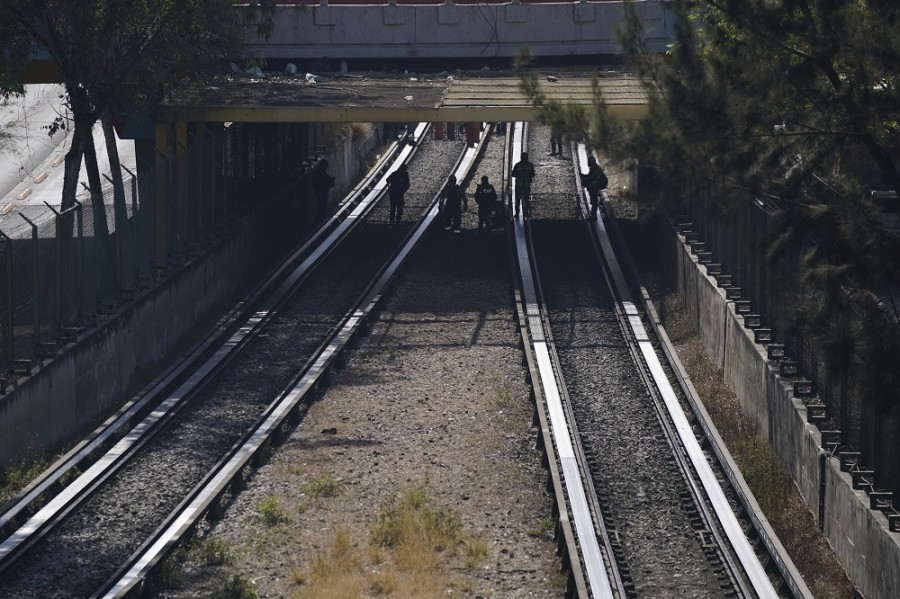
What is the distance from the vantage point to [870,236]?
31.8ft

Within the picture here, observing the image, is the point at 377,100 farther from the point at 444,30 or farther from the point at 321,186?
the point at 321,186

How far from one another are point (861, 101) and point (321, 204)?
25.0m

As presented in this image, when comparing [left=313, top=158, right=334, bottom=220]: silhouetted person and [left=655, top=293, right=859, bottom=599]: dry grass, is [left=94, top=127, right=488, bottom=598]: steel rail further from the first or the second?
[left=313, top=158, right=334, bottom=220]: silhouetted person

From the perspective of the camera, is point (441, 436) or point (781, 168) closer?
point (781, 168)

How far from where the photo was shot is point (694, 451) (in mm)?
16250

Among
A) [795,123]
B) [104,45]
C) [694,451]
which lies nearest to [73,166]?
[104,45]

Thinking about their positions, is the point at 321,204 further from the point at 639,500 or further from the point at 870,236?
the point at 870,236

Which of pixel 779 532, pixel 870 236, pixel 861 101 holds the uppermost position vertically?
pixel 861 101

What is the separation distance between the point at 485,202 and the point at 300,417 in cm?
1472

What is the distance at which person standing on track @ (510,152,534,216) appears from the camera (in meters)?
33.0

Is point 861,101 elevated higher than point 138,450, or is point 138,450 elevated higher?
point 861,101

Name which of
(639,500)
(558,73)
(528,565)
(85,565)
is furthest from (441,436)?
(558,73)

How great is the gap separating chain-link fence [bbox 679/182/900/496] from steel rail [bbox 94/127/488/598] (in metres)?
→ 5.71

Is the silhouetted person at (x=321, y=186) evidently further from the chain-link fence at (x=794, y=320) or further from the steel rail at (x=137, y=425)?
the chain-link fence at (x=794, y=320)
